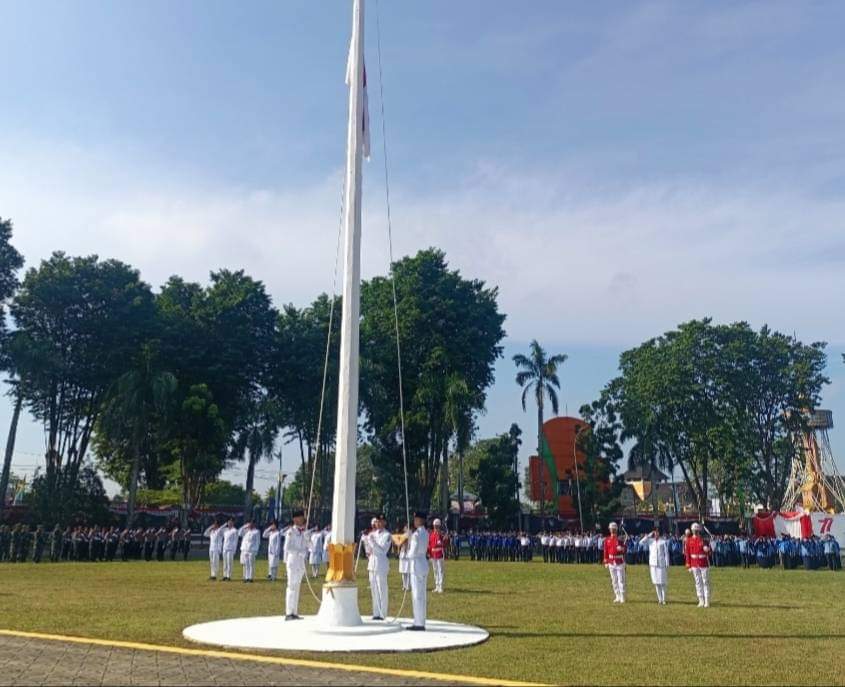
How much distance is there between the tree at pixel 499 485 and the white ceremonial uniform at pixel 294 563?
124 ft

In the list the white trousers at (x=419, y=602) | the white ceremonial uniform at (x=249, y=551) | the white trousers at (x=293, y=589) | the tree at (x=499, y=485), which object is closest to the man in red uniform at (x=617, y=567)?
the white trousers at (x=419, y=602)

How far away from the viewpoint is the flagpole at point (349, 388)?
40.3 ft

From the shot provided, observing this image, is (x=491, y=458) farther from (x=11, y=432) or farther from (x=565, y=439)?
(x=11, y=432)

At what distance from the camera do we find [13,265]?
130ft

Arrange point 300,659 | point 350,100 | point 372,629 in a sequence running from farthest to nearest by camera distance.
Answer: point 350,100 → point 372,629 → point 300,659

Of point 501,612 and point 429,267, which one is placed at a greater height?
point 429,267

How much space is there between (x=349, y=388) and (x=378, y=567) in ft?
11.2

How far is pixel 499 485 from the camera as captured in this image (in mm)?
52250

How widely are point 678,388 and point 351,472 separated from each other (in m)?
36.6

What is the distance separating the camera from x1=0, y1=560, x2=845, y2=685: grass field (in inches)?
378

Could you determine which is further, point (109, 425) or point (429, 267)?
point (429, 267)

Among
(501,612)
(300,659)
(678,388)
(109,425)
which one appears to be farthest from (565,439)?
(300,659)

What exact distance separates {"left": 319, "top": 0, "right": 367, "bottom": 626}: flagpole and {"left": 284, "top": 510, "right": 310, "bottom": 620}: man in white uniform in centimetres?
113

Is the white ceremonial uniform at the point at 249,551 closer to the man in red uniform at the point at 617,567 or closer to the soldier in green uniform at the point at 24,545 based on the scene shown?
the man in red uniform at the point at 617,567
